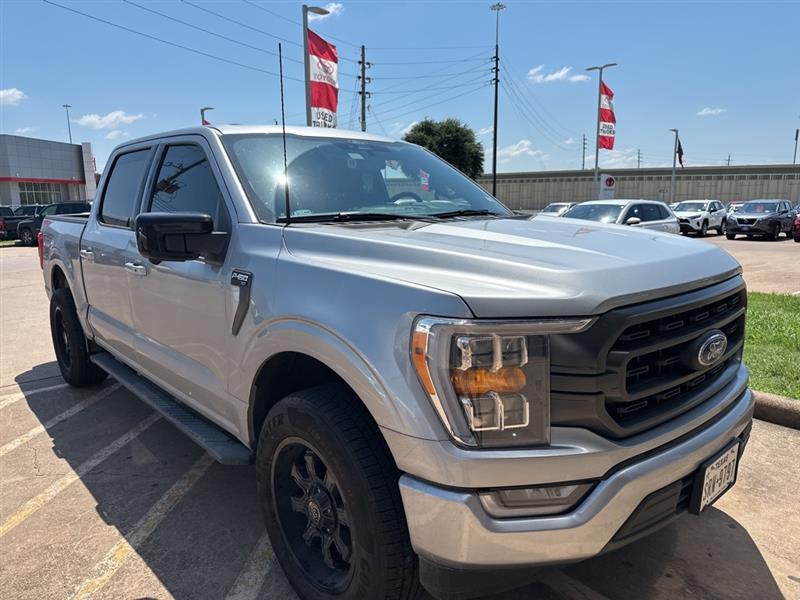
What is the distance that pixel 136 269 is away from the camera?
3516 millimetres

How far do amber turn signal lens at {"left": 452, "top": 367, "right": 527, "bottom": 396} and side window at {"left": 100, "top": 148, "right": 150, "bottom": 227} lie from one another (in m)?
2.92

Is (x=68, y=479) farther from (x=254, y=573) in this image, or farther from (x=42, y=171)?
(x=42, y=171)

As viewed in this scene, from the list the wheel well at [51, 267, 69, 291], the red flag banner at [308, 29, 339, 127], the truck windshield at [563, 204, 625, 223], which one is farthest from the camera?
the truck windshield at [563, 204, 625, 223]

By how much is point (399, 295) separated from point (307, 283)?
0.50m

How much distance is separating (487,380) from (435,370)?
0.15 meters

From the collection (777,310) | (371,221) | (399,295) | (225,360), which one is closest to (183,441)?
(225,360)

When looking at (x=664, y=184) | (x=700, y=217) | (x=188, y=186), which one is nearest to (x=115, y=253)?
(x=188, y=186)

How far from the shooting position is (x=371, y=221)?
2.81 m

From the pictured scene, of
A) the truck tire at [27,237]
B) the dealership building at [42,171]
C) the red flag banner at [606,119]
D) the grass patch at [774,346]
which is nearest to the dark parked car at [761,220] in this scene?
the red flag banner at [606,119]

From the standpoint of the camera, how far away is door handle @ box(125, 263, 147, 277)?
3.44 m

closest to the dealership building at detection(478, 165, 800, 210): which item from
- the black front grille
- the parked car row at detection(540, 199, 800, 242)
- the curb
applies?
the parked car row at detection(540, 199, 800, 242)

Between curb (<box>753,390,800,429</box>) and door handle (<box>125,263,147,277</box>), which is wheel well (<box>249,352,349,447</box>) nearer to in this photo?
door handle (<box>125,263,147,277</box>)

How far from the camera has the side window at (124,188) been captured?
3904 mm

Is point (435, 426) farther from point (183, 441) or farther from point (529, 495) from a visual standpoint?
point (183, 441)
